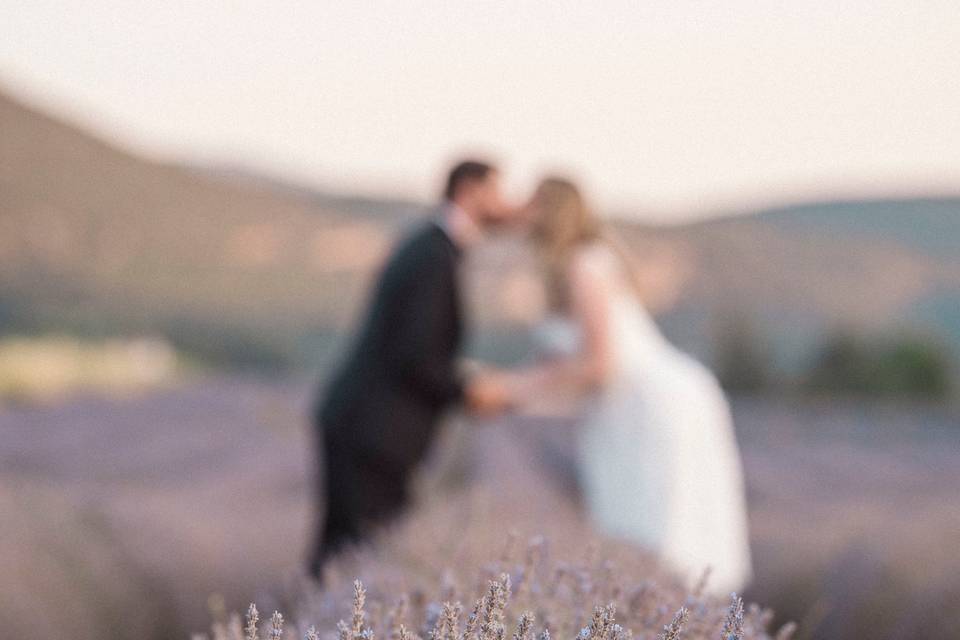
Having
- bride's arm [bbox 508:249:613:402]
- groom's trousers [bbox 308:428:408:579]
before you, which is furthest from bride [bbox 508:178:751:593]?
groom's trousers [bbox 308:428:408:579]

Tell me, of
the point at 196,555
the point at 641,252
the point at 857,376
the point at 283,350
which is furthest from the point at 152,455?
the point at 641,252

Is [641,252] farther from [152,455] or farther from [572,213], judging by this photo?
[572,213]

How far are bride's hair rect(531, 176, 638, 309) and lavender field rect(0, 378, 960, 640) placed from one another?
0.79 m

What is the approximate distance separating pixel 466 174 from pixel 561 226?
342mm

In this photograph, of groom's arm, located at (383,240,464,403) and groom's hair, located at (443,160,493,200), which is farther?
groom's hair, located at (443,160,493,200)

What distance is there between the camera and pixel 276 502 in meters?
5.12

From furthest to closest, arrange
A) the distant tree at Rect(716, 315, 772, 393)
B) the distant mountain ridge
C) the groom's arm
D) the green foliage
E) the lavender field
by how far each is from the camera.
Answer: the distant mountain ridge, the distant tree at Rect(716, 315, 772, 393), the green foliage, the groom's arm, the lavender field

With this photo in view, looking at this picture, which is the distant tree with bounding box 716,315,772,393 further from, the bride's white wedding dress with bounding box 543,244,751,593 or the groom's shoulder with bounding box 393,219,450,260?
the groom's shoulder with bounding box 393,219,450,260

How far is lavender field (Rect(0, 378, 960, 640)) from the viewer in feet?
8.01

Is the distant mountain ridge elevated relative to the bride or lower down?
lower down

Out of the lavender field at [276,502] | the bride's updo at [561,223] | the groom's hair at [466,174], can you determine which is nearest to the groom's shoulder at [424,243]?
the groom's hair at [466,174]

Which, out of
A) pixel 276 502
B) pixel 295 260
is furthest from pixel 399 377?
pixel 295 260

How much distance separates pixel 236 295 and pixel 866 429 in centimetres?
1491

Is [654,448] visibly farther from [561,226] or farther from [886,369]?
[886,369]
